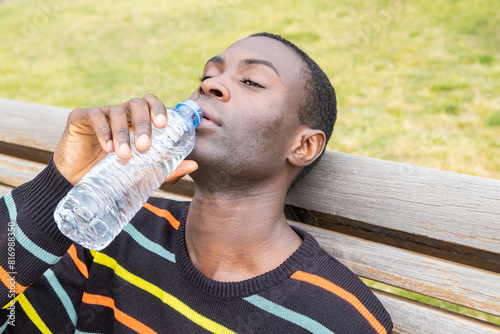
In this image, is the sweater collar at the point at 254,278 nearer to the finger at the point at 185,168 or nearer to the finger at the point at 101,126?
the finger at the point at 185,168

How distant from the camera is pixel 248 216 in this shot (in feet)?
6.36

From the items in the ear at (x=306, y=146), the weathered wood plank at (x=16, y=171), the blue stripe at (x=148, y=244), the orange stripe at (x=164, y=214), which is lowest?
the weathered wood plank at (x=16, y=171)

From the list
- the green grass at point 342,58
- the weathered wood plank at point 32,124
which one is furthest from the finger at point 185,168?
the green grass at point 342,58

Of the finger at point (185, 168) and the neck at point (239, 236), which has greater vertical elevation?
the finger at point (185, 168)

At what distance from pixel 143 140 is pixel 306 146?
0.74m

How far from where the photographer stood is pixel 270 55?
199 centimetres

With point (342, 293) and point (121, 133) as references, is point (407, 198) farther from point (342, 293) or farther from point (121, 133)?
point (121, 133)

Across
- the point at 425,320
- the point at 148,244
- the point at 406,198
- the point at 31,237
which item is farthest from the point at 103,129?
the point at 425,320

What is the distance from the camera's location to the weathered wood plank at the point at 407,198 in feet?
5.81

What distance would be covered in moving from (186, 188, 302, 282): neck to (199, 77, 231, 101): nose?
1.23 ft

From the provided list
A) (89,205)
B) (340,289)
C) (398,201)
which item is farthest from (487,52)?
(89,205)

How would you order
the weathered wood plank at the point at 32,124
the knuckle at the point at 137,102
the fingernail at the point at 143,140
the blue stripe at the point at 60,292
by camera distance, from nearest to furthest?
the fingernail at the point at 143,140
the knuckle at the point at 137,102
the blue stripe at the point at 60,292
the weathered wood plank at the point at 32,124

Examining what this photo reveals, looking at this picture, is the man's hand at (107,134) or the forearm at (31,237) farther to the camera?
the forearm at (31,237)

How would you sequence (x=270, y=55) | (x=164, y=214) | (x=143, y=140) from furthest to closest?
(x=164, y=214)
(x=270, y=55)
(x=143, y=140)
